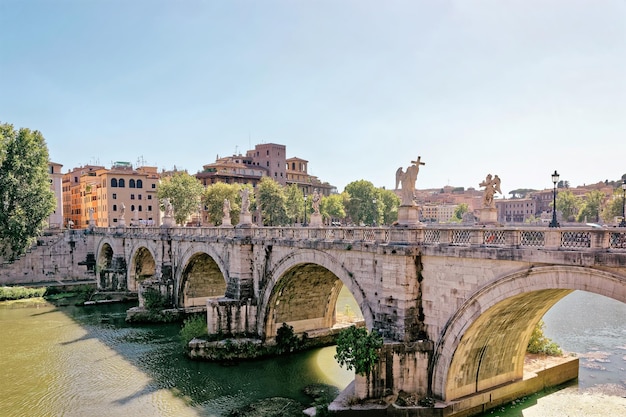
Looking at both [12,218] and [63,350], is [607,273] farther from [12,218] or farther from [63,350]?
[12,218]

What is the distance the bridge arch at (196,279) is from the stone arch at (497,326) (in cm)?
1948

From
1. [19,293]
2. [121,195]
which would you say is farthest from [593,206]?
[19,293]

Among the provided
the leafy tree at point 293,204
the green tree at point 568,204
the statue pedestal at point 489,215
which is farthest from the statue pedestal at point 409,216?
the green tree at point 568,204

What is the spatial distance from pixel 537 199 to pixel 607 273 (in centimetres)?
11406

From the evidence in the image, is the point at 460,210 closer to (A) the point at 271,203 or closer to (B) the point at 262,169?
(B) the point at 262,169

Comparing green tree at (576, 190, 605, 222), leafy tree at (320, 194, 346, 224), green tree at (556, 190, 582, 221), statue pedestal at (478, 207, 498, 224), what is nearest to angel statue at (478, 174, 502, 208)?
statue pedestal at (478, 207, 498, 224)

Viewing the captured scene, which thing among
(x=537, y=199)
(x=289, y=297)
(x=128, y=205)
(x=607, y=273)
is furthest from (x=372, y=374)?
(x=537, y=199)

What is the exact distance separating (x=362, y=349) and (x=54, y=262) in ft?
142

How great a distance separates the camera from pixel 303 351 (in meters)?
23.9

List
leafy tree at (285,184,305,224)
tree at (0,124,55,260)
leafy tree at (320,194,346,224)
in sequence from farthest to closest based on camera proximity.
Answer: leafy tree at (320,194,346,224)
leafy tree at (285,184,305,224)
tree at (0,124,55,260)

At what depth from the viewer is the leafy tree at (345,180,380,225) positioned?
7300 centimetres

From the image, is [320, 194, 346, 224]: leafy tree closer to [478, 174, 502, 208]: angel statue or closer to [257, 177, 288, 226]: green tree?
[257, 177, 288, 226]: green tree

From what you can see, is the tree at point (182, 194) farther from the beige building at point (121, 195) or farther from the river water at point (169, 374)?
the river water at point (169, 374)

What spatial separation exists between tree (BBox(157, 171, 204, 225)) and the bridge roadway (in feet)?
108
